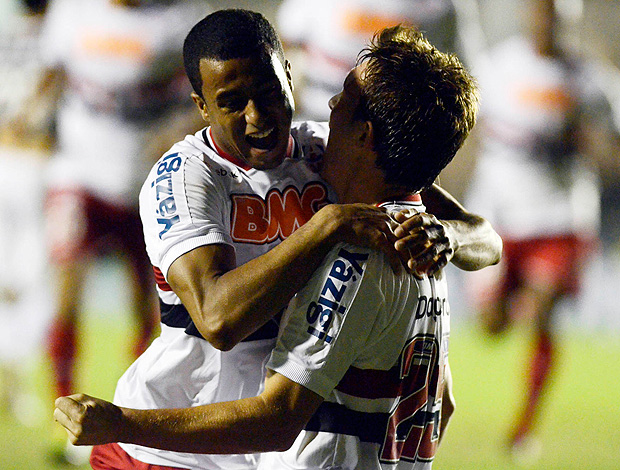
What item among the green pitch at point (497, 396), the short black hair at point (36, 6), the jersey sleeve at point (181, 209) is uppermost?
the short black hair at point (36, 6)

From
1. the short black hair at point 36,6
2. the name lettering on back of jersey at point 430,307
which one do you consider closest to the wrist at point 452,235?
the name lettering on back of jersey at point 430,307

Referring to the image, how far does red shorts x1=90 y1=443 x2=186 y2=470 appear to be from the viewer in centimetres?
157

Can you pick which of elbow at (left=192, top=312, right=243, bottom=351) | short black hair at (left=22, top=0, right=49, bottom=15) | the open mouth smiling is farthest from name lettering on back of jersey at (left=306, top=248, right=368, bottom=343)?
short black hair at (left=22, top=0, right=49, bottom=15)

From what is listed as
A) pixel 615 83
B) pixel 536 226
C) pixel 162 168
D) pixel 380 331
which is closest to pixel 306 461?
pixel 380 331

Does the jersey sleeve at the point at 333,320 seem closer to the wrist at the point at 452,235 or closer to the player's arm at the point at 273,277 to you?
the player's arm at the point at 273,277

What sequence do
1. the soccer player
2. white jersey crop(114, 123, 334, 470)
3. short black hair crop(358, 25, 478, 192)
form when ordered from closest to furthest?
the soccer player < short black hair crop(358, 25, 478, 192) < white jersey crop(114, 123, 334, 470)

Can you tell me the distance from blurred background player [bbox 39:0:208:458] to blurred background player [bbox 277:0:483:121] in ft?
1.84

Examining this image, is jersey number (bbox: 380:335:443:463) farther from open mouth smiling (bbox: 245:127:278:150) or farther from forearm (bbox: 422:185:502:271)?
open mouth smiling (bbox: 245:127:278:150)

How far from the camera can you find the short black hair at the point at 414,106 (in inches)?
51.6

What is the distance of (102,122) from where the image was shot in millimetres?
3949

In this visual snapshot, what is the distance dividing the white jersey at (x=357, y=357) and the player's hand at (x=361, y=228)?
15 mm

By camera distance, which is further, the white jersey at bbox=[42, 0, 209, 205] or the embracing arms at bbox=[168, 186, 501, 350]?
the white jersey at bbox=[42, 0, 209, 205]

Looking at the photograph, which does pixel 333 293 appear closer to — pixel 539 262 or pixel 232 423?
pixel 232 423

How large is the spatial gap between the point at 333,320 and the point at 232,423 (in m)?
0.22
